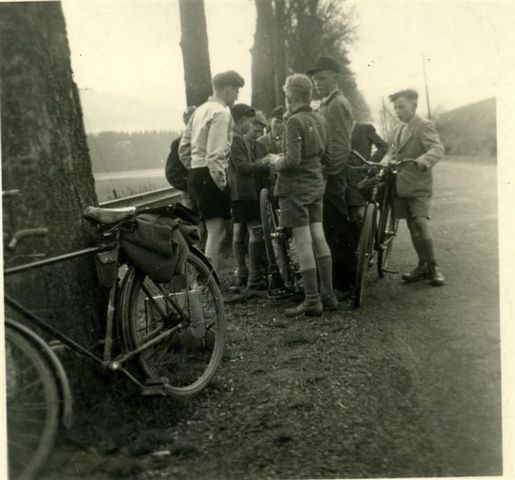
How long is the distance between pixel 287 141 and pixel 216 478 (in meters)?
3.01

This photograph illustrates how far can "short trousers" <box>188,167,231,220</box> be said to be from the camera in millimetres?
5547

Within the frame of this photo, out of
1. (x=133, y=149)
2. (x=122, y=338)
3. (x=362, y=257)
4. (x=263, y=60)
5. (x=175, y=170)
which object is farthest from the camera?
(x=133, y=149)

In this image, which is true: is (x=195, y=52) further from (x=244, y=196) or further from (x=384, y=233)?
(x=384, y=233)

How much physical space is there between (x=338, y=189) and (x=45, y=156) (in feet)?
10.4

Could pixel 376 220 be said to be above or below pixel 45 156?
below

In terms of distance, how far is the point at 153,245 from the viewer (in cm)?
343

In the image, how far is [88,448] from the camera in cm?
296

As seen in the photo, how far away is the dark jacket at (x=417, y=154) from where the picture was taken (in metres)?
6.02

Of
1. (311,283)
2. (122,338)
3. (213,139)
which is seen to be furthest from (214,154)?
(122,338)

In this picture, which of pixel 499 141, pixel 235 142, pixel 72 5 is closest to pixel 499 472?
pixel 499 141

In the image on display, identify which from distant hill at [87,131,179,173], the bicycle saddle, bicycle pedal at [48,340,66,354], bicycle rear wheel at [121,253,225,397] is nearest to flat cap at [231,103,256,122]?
bicycle rear wheel at [121,253,225,397]

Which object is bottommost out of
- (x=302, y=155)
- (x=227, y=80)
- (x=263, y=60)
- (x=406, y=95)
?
(x=302, y=155)

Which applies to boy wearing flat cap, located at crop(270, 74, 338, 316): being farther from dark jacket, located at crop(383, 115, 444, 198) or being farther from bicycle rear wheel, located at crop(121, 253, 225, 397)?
bicycle rear wheel, located at crop(121, 253, 225, 397)

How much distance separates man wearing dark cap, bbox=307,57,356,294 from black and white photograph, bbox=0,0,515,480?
0.05ft
